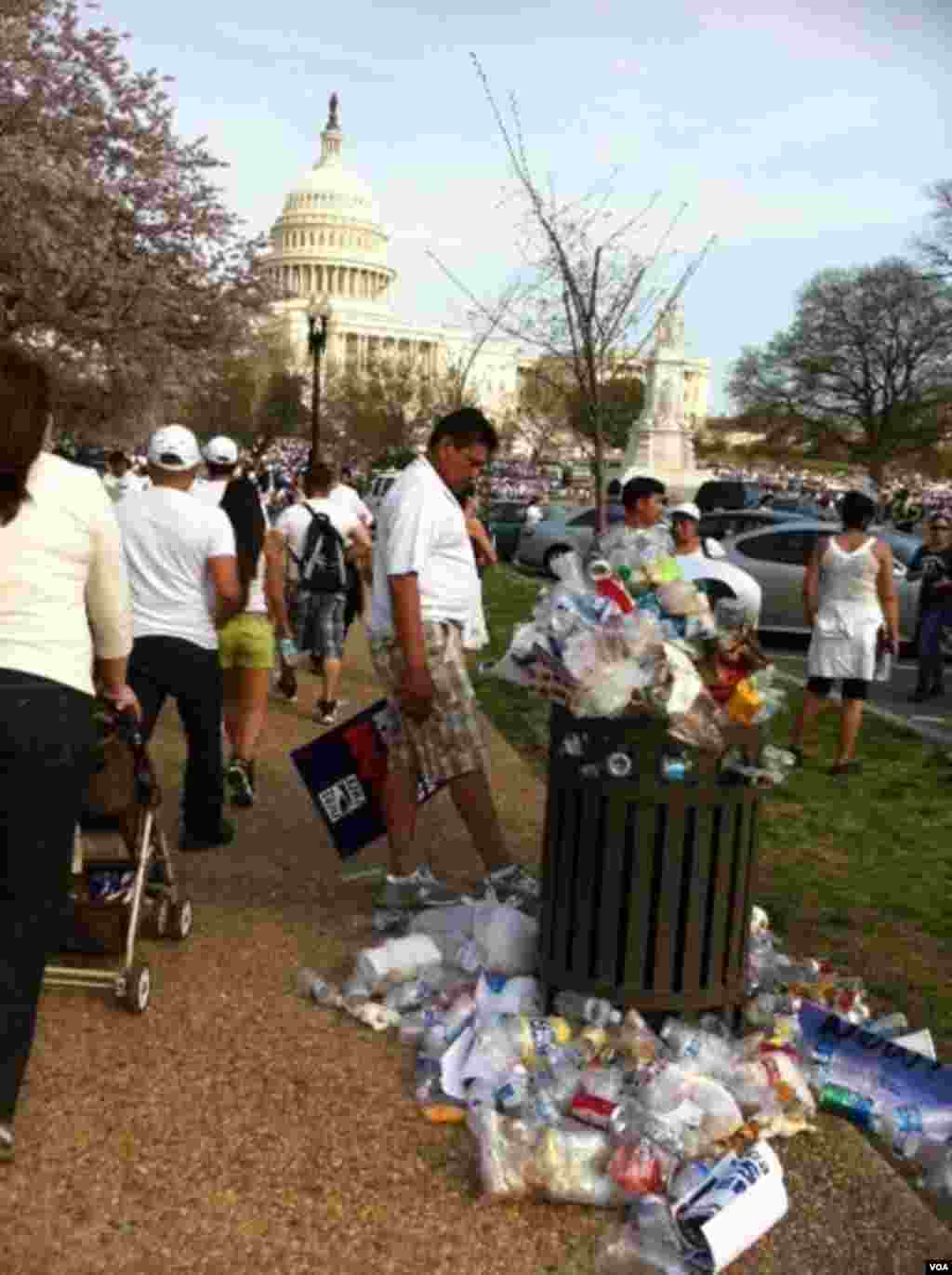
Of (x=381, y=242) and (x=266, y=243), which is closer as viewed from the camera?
(x=266, y=243)

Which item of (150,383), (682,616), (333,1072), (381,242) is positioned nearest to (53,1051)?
(333,1072)

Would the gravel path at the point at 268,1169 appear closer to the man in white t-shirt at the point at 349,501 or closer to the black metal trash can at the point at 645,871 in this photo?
the black metal trash can at the point at 645,871

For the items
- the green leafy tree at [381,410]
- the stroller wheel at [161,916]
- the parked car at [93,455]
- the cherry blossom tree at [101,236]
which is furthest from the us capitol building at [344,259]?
the stroller wheel at [161,916]

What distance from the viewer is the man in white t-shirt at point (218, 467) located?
7676mm

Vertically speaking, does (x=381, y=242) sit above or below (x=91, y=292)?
above

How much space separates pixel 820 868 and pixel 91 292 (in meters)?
21.0

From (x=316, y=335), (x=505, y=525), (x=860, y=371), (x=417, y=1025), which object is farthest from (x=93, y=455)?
(x=417, y=1025)

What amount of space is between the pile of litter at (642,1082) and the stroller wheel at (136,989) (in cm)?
51

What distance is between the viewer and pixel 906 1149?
376 centimetres

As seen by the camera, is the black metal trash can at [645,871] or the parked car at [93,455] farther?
the parked car at [93,455]

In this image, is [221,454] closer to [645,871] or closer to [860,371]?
[645,871]

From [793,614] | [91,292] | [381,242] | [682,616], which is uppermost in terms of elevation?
[381,242]

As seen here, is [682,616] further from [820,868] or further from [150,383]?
[150,383]

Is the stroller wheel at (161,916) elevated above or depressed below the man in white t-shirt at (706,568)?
below
